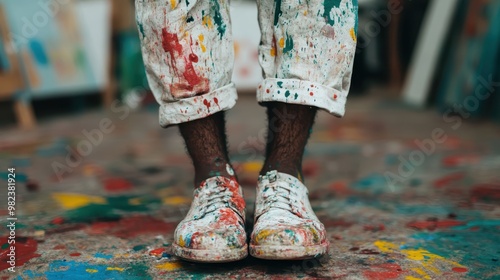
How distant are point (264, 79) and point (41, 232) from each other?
1.95ft

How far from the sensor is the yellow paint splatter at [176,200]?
1517mm

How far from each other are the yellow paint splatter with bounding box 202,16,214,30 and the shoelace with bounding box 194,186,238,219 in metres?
0.33

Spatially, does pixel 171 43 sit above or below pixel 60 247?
above

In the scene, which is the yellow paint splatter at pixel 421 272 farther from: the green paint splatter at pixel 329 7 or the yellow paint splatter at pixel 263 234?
the green paint splatter at pixel 329 7

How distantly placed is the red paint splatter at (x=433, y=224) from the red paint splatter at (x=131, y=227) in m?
0.56

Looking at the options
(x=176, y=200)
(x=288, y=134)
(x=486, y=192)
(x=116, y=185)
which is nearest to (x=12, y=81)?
(x=116, y=185)

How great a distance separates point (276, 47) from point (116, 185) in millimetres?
794

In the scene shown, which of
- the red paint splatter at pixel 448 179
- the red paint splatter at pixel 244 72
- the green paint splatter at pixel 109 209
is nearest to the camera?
the green paint splatter at pixel 109 209

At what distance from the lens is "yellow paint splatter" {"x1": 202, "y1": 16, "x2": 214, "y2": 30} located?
116cm

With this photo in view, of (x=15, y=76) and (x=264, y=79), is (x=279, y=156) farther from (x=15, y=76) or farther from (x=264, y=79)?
(x=15, y=76)

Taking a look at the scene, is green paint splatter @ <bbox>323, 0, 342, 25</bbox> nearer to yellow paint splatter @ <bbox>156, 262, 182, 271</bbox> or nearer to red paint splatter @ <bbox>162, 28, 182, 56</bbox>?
red paint splatter @ <bbox>162, 28, 182, 56</bbox>

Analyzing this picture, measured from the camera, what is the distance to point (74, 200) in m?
1.54

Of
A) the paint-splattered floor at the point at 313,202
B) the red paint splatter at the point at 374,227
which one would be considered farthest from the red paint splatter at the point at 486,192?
the red paint splatter at the point at 374,227

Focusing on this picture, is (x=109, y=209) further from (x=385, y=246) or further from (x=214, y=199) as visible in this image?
(x=385, y=246)
